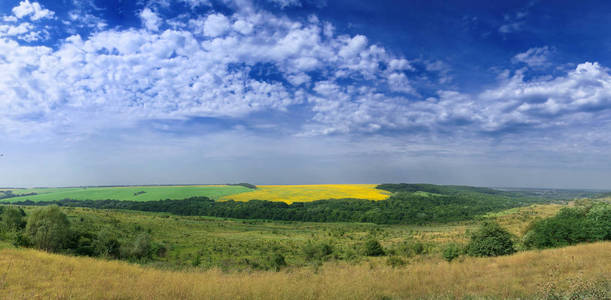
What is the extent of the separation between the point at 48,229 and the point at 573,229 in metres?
42.4

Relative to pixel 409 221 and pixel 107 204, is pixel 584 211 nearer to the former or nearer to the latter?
pixel 409 221

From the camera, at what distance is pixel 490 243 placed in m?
19.7

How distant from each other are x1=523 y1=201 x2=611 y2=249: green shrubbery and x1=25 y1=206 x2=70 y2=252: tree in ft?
131

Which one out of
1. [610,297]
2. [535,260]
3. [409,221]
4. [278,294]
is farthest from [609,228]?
[409,221]

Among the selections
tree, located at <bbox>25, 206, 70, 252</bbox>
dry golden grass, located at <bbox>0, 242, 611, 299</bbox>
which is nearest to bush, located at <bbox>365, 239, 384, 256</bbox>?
dry golden grass, located at <bbox>0, 242, 611, 299</bbox>

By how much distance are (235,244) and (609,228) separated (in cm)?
4124

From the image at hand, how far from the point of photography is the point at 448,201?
12975 centimetres

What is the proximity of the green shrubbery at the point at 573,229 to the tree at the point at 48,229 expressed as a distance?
40.0 meters

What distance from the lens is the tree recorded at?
22.0 m

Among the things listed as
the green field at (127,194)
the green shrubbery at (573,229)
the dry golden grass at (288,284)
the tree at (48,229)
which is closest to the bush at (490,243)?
the green shrubbery at (573,229)

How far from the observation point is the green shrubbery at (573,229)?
20016 mm

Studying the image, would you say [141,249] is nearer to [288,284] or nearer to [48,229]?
[48,229]

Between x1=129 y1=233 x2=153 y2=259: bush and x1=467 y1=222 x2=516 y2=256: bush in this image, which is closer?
x1=467 y1=222 x2=516 y2=256: bush

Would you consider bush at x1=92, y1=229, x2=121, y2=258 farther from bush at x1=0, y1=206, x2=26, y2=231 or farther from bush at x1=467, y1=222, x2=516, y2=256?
bush at x1=467, y1=222, x2=516, y2=256
